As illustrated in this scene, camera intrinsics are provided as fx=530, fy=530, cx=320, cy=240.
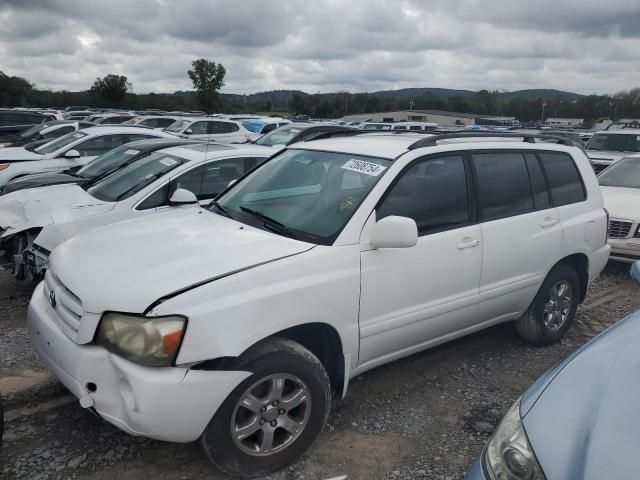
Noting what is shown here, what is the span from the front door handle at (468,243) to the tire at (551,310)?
1.06 m

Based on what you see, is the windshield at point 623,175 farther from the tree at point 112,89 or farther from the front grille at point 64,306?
the tree at point 112,89

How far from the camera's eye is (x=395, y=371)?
407 cm

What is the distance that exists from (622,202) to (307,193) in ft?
18.7

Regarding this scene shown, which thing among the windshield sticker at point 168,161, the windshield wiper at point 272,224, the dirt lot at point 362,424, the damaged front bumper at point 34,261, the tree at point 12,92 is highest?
the tree at point 12,92

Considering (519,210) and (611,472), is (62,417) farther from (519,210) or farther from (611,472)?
(519,210)

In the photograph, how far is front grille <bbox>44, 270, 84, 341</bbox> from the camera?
2695 millimetres

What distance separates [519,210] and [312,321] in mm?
2070

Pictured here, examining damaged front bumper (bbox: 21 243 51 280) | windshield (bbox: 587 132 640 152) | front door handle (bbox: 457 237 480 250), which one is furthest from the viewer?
windshield (bbox: 587 132 640 152)

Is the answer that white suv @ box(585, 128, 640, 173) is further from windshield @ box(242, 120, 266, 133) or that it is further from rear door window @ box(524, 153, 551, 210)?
windshield @ box(242, 120, 266, 133)

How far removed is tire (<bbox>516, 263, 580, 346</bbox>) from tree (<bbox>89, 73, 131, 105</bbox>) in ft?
209

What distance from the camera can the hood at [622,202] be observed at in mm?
6934

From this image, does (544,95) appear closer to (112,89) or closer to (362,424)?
(112,89)

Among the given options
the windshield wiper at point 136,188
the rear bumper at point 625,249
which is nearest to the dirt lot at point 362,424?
the windshield wiper at point 136,188

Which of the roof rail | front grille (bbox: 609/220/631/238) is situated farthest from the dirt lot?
front grille (bbox: 609/220/631/238)
